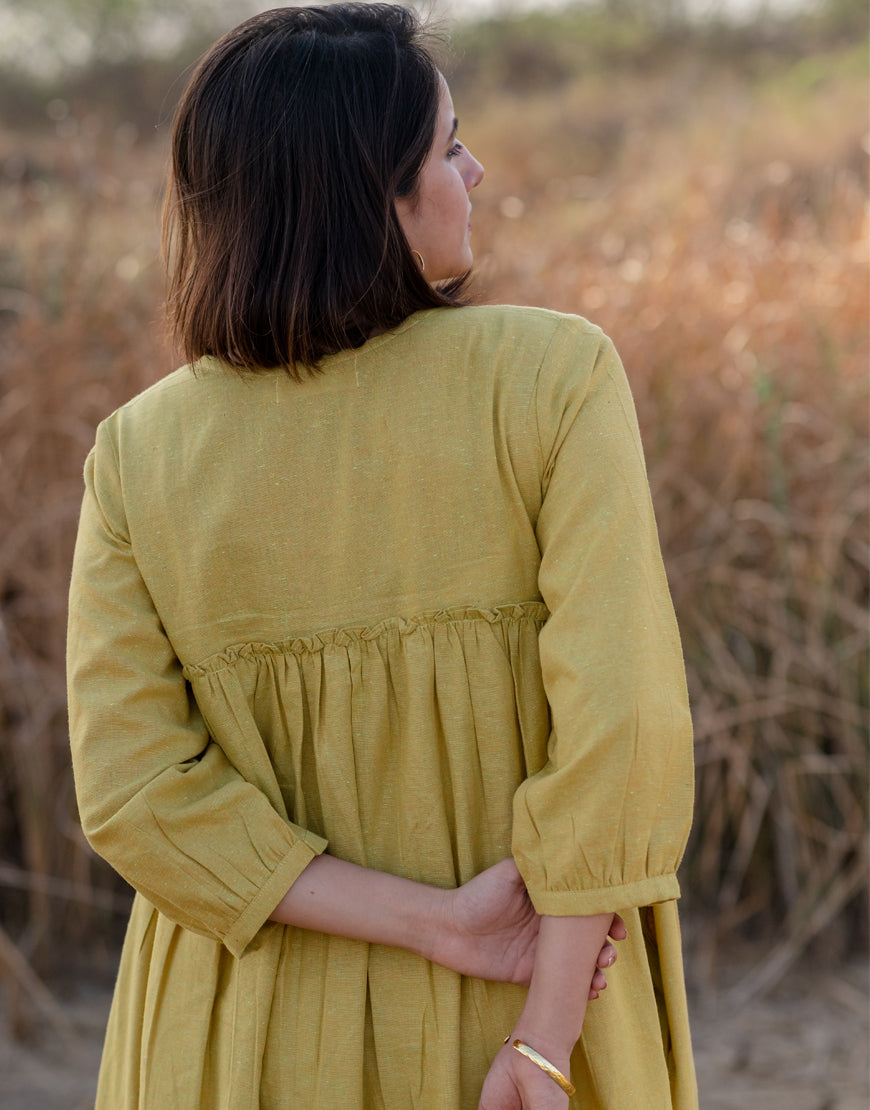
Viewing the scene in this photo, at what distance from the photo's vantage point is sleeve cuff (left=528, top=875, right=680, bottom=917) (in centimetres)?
91

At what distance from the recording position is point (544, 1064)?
0.91 metres

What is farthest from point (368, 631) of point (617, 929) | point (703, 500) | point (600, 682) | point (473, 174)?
point (703, 500)

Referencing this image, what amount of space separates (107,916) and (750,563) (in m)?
1.79

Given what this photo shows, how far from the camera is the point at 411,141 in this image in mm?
990

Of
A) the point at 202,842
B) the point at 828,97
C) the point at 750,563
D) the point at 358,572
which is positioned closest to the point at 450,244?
the point at 358,572

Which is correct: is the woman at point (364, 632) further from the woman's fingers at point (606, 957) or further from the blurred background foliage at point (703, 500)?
the blurred background foliage at point (703, 500)

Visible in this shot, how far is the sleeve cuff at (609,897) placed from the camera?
0.91 metres

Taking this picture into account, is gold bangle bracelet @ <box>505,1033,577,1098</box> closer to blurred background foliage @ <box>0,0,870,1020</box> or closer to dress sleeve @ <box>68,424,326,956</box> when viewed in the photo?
dress sleeve @ <box>68,424,326,956</box>

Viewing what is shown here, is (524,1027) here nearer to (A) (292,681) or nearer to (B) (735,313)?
(A) (292,681)

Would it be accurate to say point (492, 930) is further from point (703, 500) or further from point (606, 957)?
point (703, 500)

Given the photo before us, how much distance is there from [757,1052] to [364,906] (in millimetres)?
1955

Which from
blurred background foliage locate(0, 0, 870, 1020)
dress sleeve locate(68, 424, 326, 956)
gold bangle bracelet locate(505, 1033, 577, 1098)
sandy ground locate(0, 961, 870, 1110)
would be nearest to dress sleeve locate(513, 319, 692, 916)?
gold bangle bracelet locate(505, 1033, 577, 1098)

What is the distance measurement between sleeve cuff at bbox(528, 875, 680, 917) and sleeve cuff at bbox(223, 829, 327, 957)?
0.22 m

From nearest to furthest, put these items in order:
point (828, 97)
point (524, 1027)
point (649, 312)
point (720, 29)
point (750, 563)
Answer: point (524, 1027)
point (750, 563)
point (649, 312)
point (828, 97)
point (720, 29)
